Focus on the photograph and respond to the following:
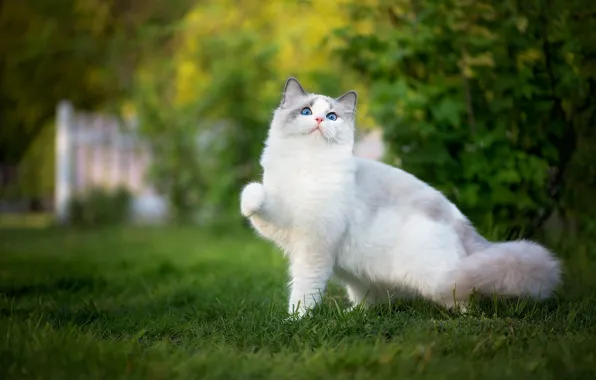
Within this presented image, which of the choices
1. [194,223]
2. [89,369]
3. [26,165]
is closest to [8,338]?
[89,369]

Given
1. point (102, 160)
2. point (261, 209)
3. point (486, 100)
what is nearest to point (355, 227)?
point (261, 209)

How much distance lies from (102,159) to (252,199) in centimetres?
872

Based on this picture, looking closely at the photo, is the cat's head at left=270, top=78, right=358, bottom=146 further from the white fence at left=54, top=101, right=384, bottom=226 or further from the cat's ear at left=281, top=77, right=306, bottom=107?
the white fence at left=54, top=101, right=384, bottom=226

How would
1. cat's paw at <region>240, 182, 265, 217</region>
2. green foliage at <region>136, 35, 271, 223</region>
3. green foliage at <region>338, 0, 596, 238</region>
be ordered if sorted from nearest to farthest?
cat's paw at <region>240, 182, 265, 217</region> < green foliage at <region>338, 0, 596, 238</region> < green foliage at <region>136, 35, 271, 223</region>

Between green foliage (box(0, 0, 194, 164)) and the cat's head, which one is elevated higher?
green foliage (box(0, 0, 194, 164))

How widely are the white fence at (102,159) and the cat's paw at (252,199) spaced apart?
8.08m

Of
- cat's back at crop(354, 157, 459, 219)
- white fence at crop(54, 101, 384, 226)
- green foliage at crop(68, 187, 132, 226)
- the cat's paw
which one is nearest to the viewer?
the cat's paw

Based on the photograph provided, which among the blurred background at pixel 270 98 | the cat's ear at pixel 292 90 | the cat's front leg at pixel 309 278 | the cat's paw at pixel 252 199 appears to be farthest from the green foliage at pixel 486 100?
the cat's paw at pixel 252 199

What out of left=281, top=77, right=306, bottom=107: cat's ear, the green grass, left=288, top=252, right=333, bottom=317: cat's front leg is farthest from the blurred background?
left=288, top=252, right=333, bottom=317: cat's front leg

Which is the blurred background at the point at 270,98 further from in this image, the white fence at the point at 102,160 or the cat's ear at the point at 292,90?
the cat's ear at the point at 292,90

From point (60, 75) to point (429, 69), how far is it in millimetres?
10967

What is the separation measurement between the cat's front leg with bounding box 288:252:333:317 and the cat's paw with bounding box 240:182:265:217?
11.3 inches

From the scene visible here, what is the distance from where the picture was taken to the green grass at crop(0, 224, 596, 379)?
6.49 ft

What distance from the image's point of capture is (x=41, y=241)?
7.71m
